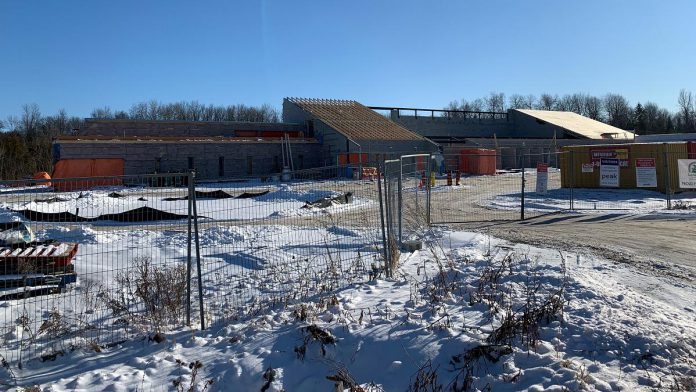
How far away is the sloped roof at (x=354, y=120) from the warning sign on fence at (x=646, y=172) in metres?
28.8

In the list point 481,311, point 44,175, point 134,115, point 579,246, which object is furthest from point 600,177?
point 134,115

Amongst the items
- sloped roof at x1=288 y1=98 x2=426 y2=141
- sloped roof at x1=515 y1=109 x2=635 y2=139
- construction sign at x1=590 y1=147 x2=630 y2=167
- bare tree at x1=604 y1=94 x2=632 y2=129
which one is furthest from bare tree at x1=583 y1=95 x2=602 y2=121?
construction sign at x1=590 y1=147 x2=630 y2=167

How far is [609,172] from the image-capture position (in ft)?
79.5

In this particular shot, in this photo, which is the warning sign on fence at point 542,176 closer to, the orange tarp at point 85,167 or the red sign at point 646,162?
the red sign at point 646,162

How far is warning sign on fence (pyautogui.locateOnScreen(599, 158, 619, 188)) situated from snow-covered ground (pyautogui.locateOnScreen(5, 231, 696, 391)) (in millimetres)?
18715

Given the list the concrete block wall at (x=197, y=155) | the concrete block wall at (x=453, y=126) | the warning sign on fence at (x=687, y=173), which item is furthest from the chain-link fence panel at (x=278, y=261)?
the concrete block wall at (x=453, y=126)

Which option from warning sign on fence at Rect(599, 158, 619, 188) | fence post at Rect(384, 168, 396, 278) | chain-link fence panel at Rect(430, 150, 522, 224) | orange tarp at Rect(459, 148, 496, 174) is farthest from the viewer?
orange tarp at Rect(459, 148, 496, 174)

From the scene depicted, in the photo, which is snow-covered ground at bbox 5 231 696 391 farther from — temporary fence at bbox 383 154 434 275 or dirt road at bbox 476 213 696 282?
dirt road at bbox 476 213 696 282

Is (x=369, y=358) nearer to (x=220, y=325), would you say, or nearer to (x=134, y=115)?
(x=220, y=325)

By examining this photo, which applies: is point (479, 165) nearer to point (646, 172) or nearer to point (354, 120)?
point (354, 120)

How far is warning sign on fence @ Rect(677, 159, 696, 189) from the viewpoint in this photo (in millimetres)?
22047

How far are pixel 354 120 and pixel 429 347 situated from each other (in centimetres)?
5127

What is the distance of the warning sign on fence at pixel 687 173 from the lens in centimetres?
2205

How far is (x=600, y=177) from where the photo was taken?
24.5 m
